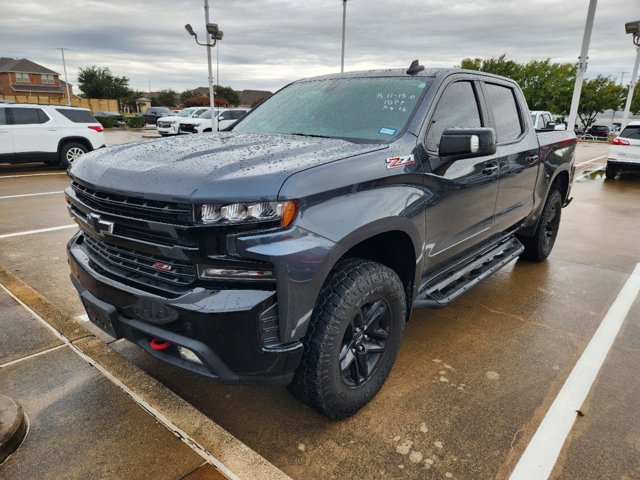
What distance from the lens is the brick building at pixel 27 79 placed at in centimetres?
7131

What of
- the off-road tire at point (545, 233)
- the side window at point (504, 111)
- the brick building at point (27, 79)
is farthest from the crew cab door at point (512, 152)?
the brick building at point (27, 79)

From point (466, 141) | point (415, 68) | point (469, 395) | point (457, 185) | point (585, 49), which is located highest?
point (585, 49)

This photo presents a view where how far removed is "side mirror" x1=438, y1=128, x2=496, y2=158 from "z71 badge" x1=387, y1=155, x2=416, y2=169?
218mm

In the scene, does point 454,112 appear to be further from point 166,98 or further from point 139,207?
point 166,98

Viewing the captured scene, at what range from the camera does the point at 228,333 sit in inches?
77.1

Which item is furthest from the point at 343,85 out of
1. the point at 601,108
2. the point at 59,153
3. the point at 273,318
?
the point at 601,108

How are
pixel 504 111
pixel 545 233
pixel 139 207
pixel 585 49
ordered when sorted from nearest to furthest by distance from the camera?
1. pixel 139 207
2. pixel 504 111
3. pixel 545 233
4. pixel 585 49

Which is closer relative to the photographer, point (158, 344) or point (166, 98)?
point (158, 344)

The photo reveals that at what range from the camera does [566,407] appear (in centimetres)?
268

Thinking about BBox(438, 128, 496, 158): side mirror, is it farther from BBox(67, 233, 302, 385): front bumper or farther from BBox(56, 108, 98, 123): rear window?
BBox(56, 108, 98, 123): rear window

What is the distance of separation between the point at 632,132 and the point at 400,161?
1259 centimetres

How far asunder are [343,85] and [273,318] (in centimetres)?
207

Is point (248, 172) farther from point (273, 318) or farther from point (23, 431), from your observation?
point (23, 431)

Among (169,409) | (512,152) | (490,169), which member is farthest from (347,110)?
(169,409)
